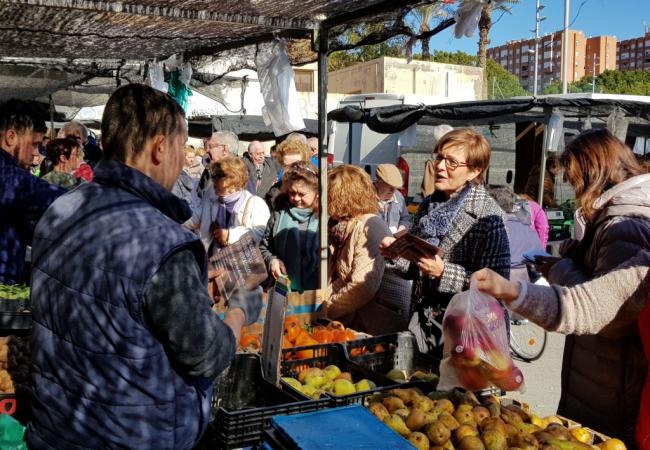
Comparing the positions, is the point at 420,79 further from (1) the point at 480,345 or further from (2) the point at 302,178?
(1) the point at 480,345

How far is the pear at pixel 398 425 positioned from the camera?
2260 mm

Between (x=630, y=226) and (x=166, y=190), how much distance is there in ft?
5.36

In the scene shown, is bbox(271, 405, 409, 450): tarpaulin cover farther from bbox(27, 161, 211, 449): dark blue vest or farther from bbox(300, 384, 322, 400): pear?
bbox(300, 384, 322, 400): pear

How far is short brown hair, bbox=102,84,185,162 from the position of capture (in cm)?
175

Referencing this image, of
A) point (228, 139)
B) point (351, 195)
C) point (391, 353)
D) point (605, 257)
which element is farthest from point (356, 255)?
point (228, 139)

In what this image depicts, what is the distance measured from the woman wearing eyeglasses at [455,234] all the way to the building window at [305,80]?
3146 cm

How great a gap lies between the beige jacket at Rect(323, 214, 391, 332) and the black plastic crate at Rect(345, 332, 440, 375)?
853mm

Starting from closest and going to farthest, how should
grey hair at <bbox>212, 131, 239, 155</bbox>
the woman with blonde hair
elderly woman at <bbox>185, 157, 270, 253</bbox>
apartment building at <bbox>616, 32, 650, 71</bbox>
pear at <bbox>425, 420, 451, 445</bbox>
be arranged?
pear at <bbox>425, 420, 451, 445</bbox>, the woman with blonde hair, elderly woman at <bbox>185, 157, 270, 253</bbox>, grey hair at <bbox>212, 131, 239, 155</bbox>, apartment building at <bbox>616, 32, 650, 71</bbox>

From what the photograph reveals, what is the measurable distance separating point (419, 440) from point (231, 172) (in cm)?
337

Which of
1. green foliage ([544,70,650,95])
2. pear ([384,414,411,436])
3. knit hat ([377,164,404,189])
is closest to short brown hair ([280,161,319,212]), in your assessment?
knit hat ([377,164,404,189])

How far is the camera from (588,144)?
253 cm

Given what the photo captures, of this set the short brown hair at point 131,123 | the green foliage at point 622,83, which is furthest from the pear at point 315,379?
the green foliage at point 622,83

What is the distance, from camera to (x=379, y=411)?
2.36 m

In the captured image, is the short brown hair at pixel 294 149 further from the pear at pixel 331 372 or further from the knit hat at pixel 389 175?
the pear at pixel 331 372
